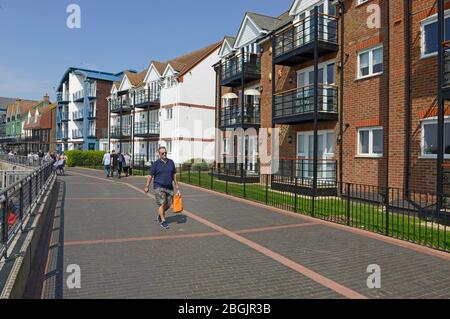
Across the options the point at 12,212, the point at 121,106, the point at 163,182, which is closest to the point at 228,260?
the point at 163,182

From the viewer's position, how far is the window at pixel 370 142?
12914 millimetres

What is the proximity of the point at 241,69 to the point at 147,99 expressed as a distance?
50.9 ft

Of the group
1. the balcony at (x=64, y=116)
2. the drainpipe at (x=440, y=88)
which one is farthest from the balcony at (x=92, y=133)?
the drainpipe at (x=440, y=88)

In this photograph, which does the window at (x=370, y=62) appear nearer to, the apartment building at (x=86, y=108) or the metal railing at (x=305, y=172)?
the metal railing at (x=305, y=172)

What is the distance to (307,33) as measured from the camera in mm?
16297

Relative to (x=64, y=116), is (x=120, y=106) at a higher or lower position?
lower

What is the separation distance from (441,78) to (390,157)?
3.47m

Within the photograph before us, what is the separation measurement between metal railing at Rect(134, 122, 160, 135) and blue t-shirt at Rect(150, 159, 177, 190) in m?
25.1

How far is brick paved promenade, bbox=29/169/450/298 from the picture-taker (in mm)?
4691

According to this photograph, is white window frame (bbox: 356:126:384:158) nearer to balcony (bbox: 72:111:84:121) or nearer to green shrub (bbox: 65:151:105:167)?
green shrub (bbox: 65:151:105:167)

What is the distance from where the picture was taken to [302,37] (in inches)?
627

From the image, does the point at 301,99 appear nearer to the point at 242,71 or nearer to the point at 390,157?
the point at 390,157

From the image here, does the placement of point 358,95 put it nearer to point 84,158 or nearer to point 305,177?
point 305,177

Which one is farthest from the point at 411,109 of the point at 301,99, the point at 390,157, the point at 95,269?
the point at 95,269
